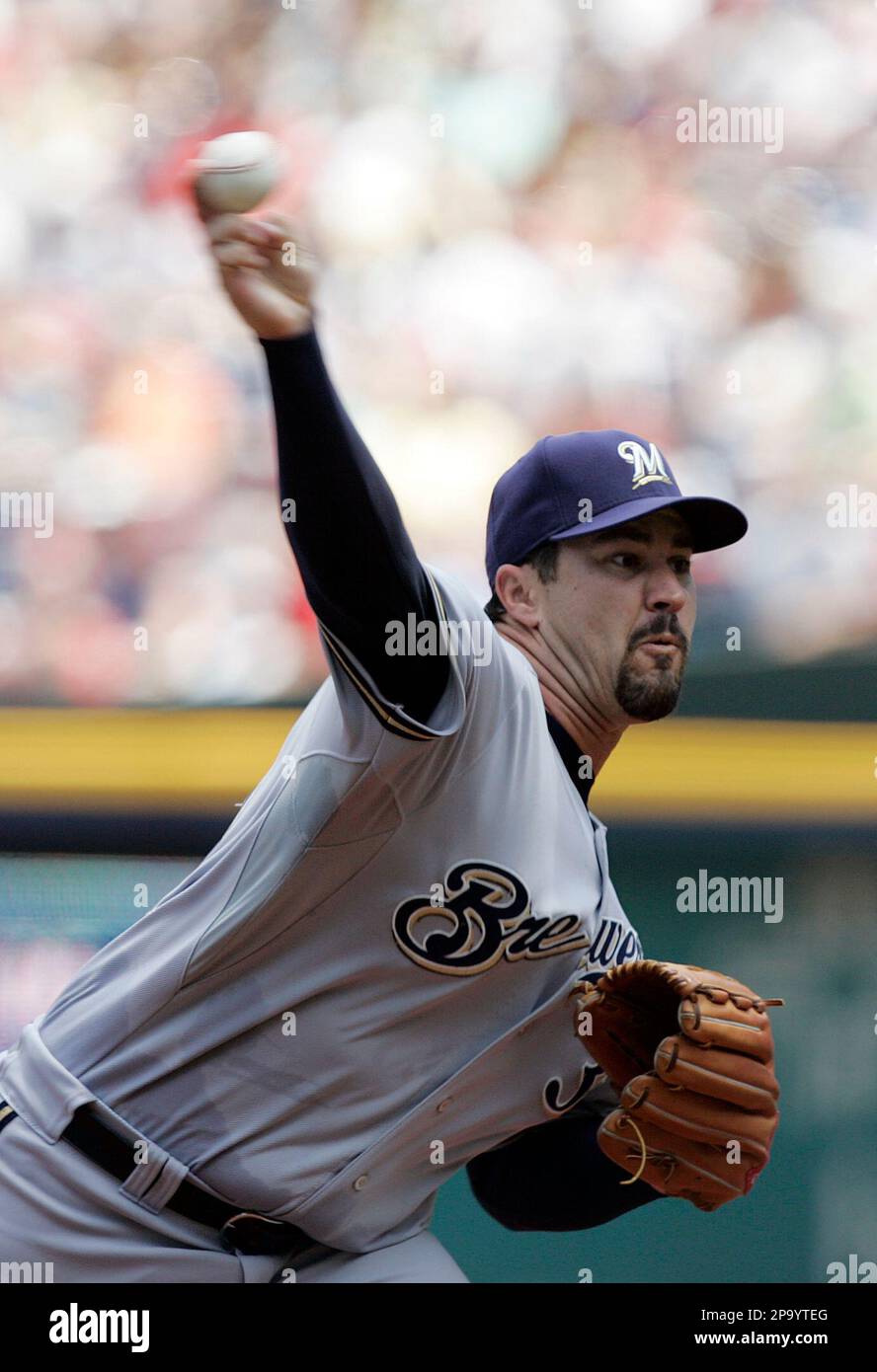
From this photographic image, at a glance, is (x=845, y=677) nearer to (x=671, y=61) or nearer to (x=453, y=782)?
(x=671, y=61)

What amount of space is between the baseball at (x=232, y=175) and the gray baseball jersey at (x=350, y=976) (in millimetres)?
266

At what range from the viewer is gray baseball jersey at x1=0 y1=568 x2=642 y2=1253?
940 mm

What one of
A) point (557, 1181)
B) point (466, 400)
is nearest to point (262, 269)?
point (557, 1181)

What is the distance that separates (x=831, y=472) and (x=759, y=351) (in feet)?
0.96

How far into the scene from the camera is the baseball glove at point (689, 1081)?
984mm

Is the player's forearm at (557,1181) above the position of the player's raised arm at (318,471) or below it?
below

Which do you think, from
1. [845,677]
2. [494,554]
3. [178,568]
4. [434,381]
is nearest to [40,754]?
[178,568]

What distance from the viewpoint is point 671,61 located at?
307 cm

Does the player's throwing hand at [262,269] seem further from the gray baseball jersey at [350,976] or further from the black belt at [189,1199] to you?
the black belt at [189,1199]

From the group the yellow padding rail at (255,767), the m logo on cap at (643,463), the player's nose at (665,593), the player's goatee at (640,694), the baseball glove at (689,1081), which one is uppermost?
the m logo on cap at (643,463)

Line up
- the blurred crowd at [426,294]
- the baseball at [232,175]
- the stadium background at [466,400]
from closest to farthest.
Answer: the baseball at [232,175]
the stadium background at [466,400]
the blurred crowd at [426,294]

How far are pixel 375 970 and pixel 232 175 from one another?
1.63ft

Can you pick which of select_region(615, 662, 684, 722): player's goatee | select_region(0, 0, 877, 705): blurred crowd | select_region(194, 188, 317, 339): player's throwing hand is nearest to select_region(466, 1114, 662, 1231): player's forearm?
select_region(615, 662, 684, 722): player's goatee

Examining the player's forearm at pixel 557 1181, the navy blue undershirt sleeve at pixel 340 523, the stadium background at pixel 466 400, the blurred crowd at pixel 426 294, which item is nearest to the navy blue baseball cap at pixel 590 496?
the navy blue undershirt sleeve at pixel 340 523
